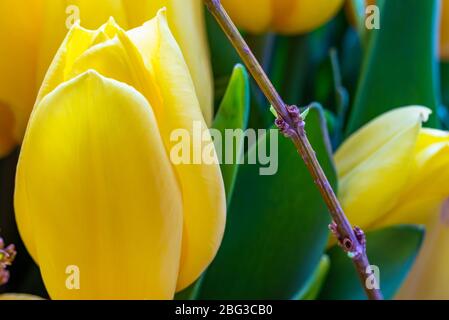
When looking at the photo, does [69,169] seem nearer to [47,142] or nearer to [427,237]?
[47,142]

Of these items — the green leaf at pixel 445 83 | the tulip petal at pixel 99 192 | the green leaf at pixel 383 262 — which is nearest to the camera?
the tulip petal at pixel 99 192

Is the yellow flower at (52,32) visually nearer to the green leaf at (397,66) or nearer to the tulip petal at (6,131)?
the tulip petal at (6,131)

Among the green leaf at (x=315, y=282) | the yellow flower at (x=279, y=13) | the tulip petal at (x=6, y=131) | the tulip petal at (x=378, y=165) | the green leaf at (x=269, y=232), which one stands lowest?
the green leaf at (x=315, y=282)

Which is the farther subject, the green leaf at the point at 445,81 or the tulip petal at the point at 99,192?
the green leaf at the point at 445,81

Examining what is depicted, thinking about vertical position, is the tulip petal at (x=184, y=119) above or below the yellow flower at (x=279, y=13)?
below

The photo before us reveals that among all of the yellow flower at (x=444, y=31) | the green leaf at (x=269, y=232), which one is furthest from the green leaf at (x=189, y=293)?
the yellow flower at (x=444, y=31)

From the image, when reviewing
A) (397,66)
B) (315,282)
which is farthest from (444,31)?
(315,282)

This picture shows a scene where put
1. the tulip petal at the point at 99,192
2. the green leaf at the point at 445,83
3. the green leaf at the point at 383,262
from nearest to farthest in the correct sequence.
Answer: the tulip petal at the point at 99,192 → the green leaf at the point at 383,262 → the green leaf at the point at 445,83

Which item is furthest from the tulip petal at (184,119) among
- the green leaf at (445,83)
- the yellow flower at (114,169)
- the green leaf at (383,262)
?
the green leaf at (445,83)
